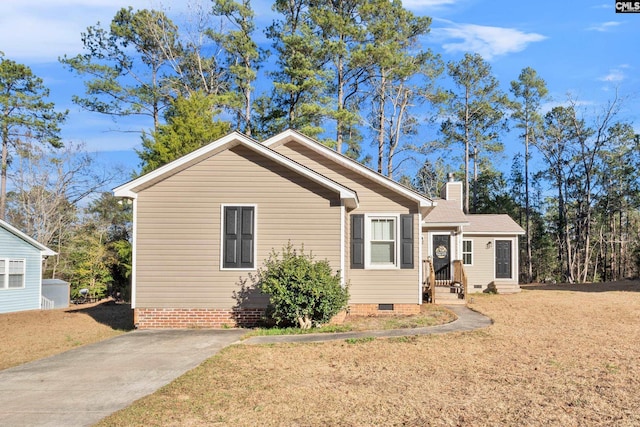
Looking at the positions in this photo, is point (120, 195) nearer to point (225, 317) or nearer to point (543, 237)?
point (225, 317)

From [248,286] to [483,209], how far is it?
31.5 metres

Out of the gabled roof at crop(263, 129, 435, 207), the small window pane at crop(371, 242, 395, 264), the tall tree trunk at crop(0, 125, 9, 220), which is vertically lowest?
the small window pane at crop(371, 242, 395, 264)

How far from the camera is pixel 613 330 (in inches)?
438

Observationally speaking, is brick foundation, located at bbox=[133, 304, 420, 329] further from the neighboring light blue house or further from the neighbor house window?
the neighboring light blue house

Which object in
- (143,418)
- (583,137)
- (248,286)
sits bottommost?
(143,418)

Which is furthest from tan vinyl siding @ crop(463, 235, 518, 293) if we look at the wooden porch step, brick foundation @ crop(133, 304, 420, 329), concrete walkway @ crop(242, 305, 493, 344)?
brick foundation @ crop(133, 304, 420, 329)

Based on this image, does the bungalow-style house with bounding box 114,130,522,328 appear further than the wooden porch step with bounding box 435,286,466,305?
No

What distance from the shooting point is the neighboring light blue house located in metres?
21.3

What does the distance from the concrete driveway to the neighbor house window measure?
1677 mm

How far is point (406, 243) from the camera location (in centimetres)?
1383

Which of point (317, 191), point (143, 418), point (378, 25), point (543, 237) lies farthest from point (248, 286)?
point (543, 237)

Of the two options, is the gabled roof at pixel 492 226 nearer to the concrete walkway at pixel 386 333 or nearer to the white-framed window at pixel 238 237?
the concrete walkway at pixel 386 333

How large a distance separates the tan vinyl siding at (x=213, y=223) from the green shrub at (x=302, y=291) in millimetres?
841

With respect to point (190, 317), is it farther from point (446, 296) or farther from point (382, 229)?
point (446, 296)
